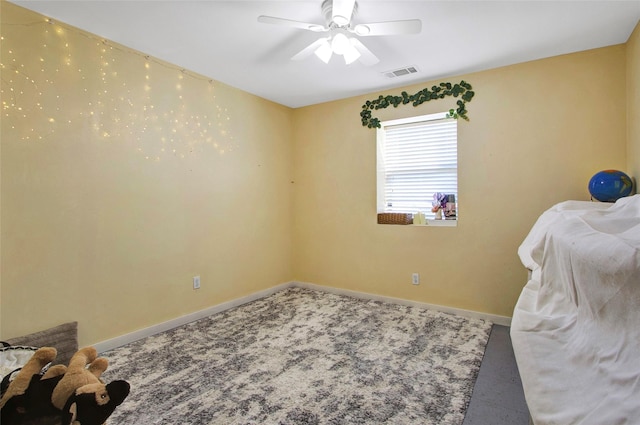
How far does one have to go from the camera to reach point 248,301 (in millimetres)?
3627

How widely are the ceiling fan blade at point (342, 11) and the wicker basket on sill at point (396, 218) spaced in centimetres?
210

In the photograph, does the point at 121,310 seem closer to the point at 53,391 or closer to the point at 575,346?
the point at 53,391

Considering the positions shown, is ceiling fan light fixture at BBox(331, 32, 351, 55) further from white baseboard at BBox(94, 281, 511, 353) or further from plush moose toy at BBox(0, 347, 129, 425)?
white baseboard at BBox(94, 281, 511, 353)

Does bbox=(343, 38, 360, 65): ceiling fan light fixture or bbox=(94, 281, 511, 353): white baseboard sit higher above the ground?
bbox=(343, 38, 360, 65): ceiling fan light fixture

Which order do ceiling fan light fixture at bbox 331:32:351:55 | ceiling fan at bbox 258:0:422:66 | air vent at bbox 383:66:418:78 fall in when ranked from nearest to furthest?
1. ceiling fan at bbox 258:0:422:66
2. ceiling fan light fixture at bbox 331:32:351:55
3. air vent at bbox 383:66:418:78

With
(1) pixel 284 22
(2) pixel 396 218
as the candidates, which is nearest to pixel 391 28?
(1) pixel 284 22

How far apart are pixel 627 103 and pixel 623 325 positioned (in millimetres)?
2503

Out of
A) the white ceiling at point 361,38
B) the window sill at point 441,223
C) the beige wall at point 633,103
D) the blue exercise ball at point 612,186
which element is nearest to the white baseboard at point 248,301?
the window sill at point 441,223

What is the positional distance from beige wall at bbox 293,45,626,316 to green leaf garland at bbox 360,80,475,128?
6 cm

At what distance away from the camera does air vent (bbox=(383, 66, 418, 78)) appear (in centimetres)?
299

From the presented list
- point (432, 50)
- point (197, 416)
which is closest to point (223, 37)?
point (432, 50)

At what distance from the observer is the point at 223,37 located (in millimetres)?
2404

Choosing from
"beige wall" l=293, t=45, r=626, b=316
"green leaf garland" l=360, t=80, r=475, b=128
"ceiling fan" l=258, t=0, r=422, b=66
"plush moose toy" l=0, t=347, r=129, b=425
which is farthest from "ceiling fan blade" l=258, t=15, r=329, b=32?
"plush moose toy" l=0, t=347, r=129, b=425

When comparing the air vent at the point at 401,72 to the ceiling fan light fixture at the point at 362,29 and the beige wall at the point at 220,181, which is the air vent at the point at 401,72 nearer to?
the beige wall at the point at 220,181
